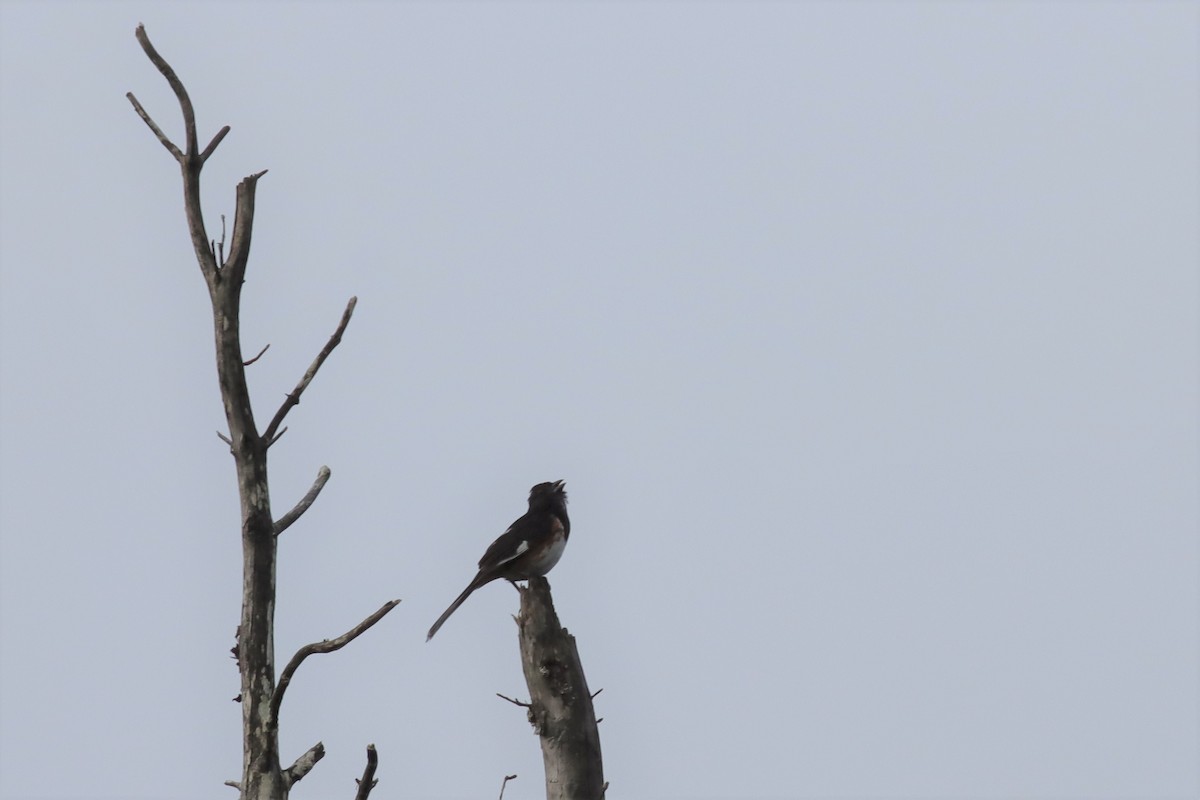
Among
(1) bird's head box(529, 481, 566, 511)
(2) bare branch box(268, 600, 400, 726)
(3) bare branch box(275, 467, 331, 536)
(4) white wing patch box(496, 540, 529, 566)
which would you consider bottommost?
(2) bare branch box(268, 600, 400, 726)

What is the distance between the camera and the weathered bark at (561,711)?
24.3 feet

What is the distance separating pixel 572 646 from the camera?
7832 millimetres

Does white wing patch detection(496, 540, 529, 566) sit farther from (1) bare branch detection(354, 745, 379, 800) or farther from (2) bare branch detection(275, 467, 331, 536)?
(1) bare branch detection(354, 745, 379, 800)

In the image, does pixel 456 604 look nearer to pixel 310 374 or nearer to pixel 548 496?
pixel 548 496

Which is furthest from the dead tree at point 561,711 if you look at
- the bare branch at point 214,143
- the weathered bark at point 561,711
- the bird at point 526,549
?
the bare branch at point 214,143

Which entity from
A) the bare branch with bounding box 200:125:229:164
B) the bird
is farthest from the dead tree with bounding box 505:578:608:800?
the bare branch with bounding box 200:125:229:164

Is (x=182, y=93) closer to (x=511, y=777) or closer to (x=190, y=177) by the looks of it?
(x=190, y=177)

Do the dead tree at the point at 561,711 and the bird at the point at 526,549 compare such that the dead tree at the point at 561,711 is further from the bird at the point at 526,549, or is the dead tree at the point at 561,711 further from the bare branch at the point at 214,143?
the bare branch at the point at 214,143

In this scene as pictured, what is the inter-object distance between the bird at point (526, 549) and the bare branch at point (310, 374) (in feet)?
16.3

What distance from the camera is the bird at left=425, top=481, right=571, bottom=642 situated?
10.9m

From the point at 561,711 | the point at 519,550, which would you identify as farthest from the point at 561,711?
the point at 519,550

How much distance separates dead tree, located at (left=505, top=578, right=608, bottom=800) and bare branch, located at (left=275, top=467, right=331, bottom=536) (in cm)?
220

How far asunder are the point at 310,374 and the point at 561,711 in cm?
284

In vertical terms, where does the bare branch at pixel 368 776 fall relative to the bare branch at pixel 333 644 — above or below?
below
